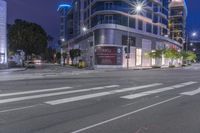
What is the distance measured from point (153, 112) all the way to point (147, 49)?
258 feet

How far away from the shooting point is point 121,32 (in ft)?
245

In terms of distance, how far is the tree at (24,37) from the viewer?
72062mm

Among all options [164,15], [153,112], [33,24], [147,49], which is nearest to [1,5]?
[33,24]

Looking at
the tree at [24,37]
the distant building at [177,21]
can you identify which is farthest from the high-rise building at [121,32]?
the distant building at [177,21]

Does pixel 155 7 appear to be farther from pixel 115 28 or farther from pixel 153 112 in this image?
pixel 153 112

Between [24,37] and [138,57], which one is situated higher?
[24,37]

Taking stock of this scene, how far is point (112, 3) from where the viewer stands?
75062 mm

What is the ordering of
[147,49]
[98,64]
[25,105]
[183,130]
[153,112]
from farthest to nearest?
[147,49]
[98,64]
[25,105]
[153,112]
[183,130]

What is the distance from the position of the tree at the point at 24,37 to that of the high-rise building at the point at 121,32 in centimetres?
1251

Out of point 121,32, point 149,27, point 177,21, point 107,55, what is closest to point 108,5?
point 121,32

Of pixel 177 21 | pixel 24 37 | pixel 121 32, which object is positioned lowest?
pixel 24 37

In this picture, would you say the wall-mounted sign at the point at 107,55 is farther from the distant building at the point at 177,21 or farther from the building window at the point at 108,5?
the distant building at the point at 177,21

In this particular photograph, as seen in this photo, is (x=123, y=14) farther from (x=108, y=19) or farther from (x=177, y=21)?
(x=177, y=21)

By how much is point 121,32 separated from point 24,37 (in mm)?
21079
